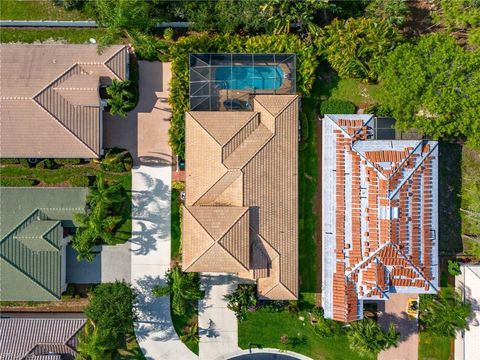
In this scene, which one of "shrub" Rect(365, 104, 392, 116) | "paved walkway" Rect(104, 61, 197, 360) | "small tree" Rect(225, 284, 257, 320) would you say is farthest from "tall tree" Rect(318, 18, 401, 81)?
"small tree" Rect(225, 284, 257, 320)

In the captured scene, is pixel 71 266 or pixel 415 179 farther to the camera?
pixel 71 266

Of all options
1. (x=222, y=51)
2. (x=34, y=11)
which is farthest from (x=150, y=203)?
(x=34, y=11)

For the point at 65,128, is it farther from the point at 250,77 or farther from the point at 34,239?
the point at 250,77

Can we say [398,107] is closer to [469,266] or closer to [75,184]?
[469,266]

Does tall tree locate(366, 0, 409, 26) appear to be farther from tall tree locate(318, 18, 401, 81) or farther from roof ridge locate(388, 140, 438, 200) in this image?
roof ridge locate(388, 140, 438, 200)


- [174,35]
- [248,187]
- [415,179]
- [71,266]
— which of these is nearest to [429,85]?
[415,179]
